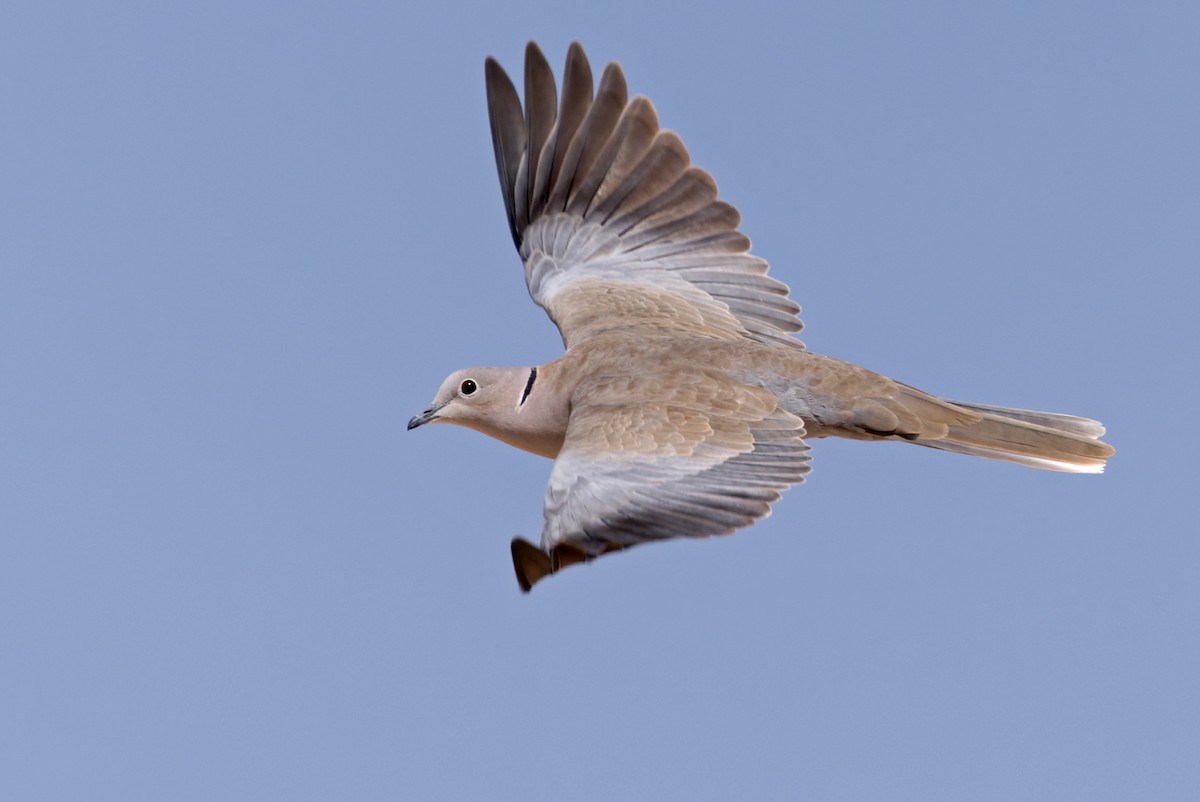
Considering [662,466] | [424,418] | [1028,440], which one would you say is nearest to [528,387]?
[424,418]

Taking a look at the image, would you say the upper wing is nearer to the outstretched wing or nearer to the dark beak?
the dark beak

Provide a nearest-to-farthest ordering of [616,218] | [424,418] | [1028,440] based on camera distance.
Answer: [1028,440]
[424,418]
[616,218]

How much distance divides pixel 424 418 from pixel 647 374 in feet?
4.69

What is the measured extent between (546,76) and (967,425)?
3093 mm

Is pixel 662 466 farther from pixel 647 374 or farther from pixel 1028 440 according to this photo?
pixel 1028 440

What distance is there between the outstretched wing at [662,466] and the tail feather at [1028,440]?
975mm

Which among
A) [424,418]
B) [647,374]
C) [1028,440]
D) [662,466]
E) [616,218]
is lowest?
[662,466]

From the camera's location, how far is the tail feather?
751 centimetres

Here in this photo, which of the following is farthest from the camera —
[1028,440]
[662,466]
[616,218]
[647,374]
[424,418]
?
[616,218]

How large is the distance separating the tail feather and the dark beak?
2.48 m

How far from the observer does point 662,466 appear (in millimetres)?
6648

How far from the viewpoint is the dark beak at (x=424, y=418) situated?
27.2ft

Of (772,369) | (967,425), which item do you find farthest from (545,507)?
(967,425)

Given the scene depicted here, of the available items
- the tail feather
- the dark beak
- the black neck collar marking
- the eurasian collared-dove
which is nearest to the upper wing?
the eurasian collared-dove
